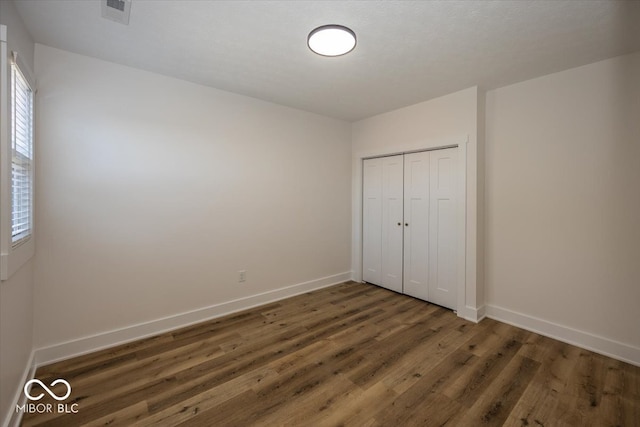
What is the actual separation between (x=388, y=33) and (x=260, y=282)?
2.87 meters

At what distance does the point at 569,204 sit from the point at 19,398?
4436 mm

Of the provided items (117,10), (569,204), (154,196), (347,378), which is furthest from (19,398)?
(569,204)

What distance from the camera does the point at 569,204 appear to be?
8.31ft

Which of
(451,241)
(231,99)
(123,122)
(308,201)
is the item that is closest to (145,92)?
(123,122)

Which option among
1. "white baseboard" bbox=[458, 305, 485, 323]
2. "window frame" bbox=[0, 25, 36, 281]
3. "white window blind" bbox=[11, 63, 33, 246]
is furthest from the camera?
"white baseboard" bbox=[458, 305, 485, 323]

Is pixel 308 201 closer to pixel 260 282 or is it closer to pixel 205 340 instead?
pixel 260 282

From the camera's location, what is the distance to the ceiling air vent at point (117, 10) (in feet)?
5.59

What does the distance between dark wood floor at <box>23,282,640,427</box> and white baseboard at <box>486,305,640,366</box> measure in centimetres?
10

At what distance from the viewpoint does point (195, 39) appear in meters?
2.09

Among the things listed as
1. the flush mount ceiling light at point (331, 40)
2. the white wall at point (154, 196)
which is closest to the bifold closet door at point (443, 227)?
the white wall at point (154, 196)

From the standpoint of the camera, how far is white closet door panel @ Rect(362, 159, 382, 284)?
13.4 ft

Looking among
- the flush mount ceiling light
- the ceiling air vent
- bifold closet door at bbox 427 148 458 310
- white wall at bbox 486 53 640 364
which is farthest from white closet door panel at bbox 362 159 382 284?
the ceiling air vent

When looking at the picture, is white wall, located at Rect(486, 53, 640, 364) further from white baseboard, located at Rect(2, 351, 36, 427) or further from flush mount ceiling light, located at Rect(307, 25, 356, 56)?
white baseboard, located at Rect(2, 351, 36, 427)

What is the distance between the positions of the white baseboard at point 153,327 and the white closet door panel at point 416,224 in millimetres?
1414
